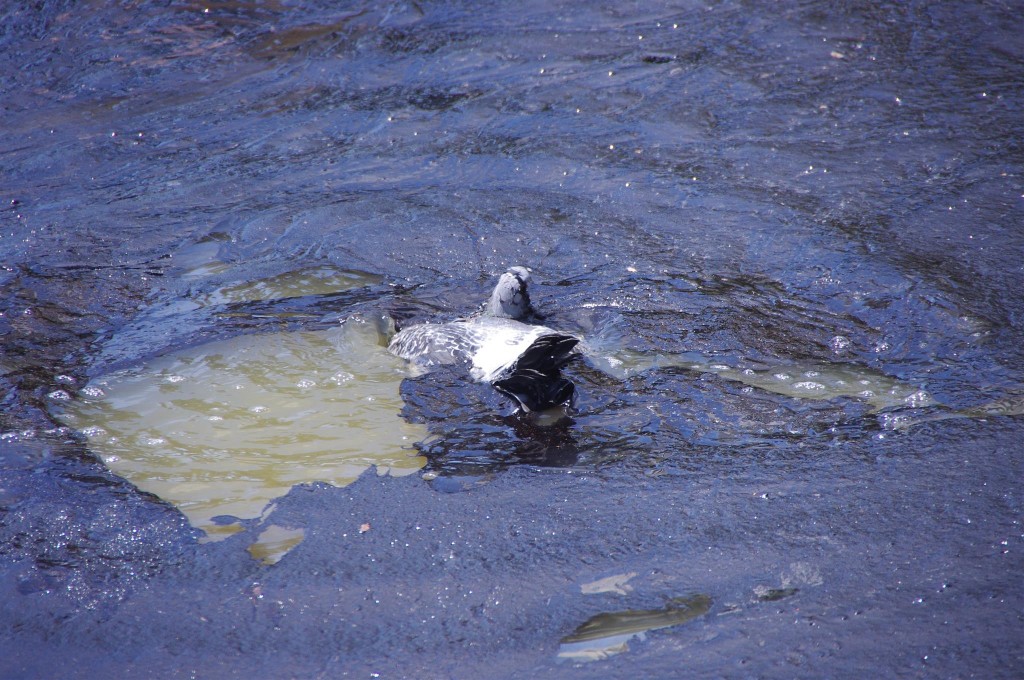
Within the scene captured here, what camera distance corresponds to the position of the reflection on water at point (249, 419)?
3.73 meters

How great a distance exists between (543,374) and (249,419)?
59.5 inches

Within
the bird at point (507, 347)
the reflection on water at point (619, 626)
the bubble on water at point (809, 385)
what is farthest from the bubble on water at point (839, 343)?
the reflection on water at point (619, 626)

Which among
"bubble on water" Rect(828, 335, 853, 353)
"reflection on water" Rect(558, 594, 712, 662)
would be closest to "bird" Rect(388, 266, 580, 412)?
"bubble on water" Rect(828, 335, 853, 353)

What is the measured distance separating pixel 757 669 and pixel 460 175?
486 centimetres

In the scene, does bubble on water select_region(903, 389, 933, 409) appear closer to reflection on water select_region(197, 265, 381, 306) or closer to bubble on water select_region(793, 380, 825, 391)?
bubble on water select_region(793, 380, 825, 391)

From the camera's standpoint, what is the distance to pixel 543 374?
159 inches

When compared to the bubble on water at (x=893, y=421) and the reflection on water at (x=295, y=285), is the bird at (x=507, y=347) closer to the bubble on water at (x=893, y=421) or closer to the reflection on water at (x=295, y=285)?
the reflection on water at (x=295, y=285)

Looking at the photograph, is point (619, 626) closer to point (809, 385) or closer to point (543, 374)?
point (543, 374)

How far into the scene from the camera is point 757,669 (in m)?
2.50

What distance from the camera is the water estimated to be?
9.19ft

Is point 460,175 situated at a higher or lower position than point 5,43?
lower

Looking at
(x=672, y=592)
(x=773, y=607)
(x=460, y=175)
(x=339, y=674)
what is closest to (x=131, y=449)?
(x=339, y=674)

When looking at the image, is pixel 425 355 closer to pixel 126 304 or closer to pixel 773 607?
pixel 126 304

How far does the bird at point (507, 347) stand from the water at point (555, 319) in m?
0.14
